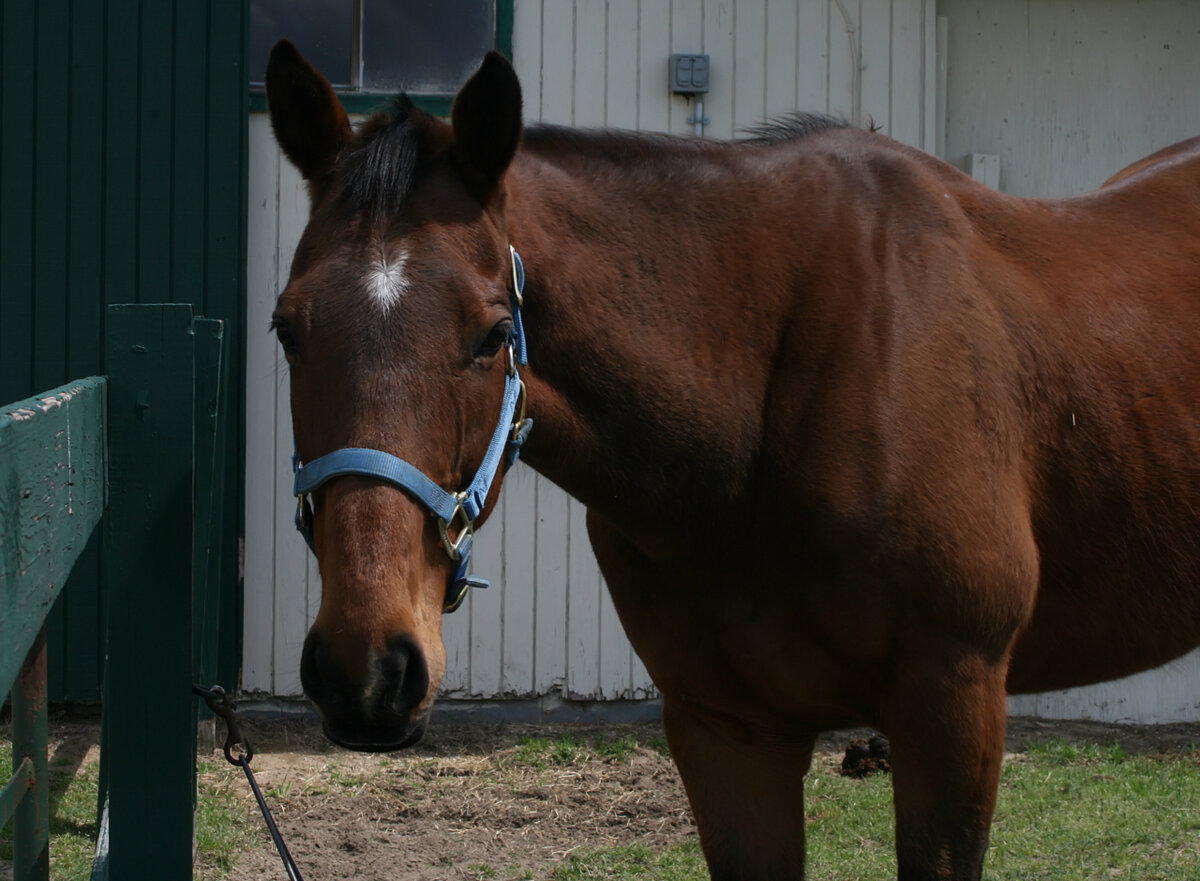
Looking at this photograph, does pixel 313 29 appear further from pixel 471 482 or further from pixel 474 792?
pixel 471 482

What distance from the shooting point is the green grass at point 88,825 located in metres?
3.85

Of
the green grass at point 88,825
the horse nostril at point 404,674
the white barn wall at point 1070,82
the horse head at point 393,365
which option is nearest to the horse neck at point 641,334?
the horse head at point 393,365

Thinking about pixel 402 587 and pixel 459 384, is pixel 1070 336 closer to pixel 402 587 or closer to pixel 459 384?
pixel 459 384

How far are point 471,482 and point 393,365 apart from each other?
0.87ft

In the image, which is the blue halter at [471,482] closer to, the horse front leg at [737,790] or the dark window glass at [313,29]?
the horse front leg at [737,790]

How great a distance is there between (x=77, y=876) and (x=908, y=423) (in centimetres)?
293

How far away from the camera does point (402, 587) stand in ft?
5.74

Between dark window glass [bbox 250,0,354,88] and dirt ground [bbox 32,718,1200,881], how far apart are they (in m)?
3.10

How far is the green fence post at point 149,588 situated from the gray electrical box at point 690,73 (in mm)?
3937

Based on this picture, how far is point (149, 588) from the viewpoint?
7.00 feet

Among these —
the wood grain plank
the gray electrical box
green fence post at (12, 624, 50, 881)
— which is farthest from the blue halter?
the gray electrical box

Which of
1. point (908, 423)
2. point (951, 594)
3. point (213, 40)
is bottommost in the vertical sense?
point (951, 594)

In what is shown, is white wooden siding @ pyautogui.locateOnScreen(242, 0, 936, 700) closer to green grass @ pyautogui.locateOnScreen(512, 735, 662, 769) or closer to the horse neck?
green grass @ pyautogui.locateOnScreen(512, 735, 662, 769)

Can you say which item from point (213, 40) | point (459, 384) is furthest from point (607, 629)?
point (459, 384)
